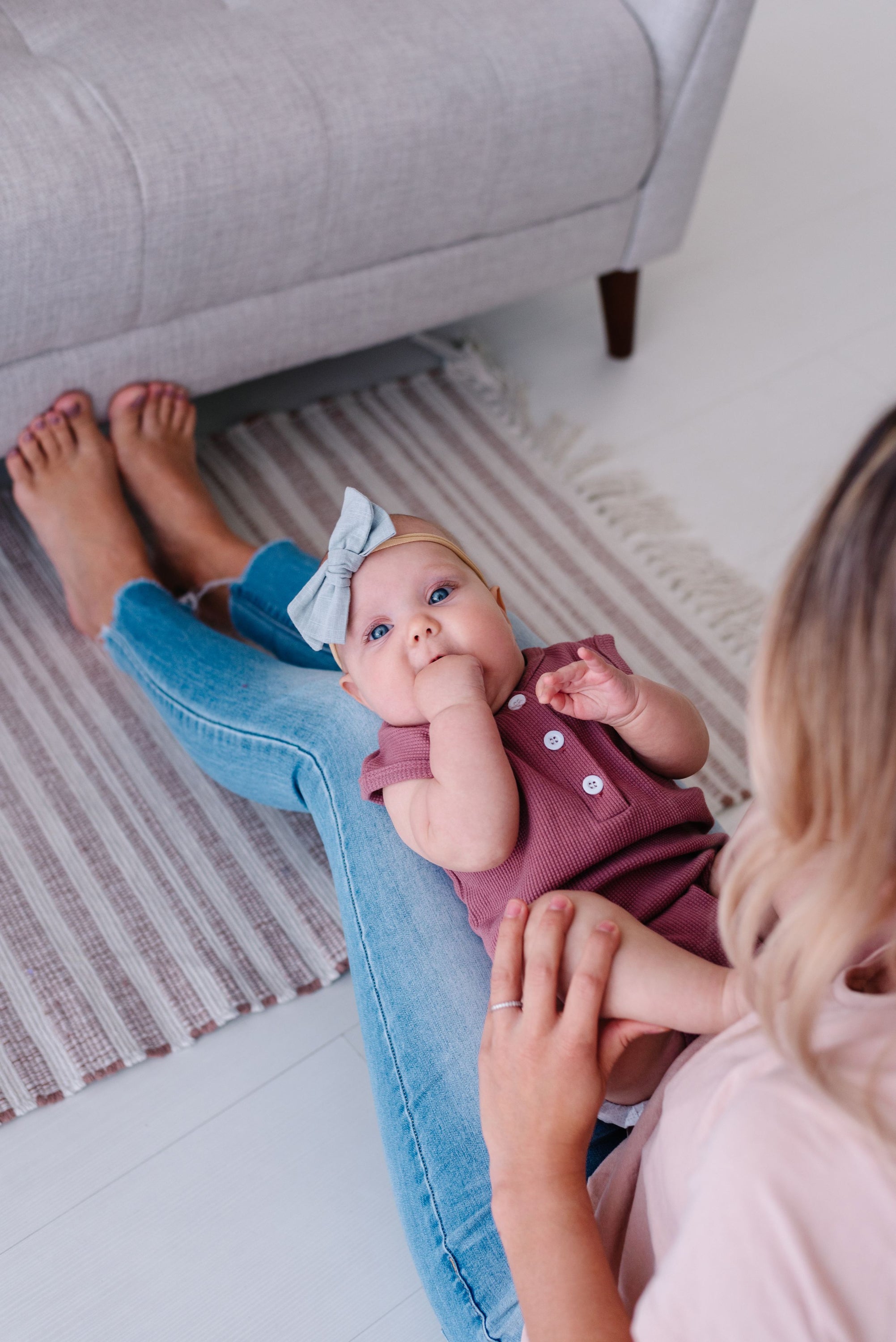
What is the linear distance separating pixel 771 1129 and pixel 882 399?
1.66 m

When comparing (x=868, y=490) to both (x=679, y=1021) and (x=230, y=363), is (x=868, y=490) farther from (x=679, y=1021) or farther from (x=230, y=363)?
(x=230, y=363)

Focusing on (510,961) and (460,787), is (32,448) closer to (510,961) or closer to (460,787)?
(460,787)

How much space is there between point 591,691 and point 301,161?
0.81 m

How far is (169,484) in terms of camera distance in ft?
4.70

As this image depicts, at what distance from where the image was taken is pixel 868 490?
1.53 ft

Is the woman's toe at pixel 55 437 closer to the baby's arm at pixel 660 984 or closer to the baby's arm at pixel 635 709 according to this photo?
the baby's arm at pixel 635 709

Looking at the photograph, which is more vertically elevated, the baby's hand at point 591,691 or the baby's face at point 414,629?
the baby's face at point 414,629

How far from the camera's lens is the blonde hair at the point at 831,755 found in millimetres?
466

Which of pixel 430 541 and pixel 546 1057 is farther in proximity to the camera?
pixel 430 541

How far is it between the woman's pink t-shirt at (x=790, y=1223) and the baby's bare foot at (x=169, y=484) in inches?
40.6

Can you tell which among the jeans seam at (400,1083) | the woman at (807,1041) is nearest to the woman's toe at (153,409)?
the jeans seam at (400,1083)

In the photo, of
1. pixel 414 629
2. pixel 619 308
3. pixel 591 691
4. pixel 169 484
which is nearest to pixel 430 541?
pixel 414 629

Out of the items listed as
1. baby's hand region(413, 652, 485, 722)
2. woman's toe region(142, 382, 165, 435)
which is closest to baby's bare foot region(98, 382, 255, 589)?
woman's toe region(142, 382, 165, 435)

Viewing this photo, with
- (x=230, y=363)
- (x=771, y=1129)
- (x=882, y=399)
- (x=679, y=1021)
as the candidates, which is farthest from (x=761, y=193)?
(x=771, y=1129)
